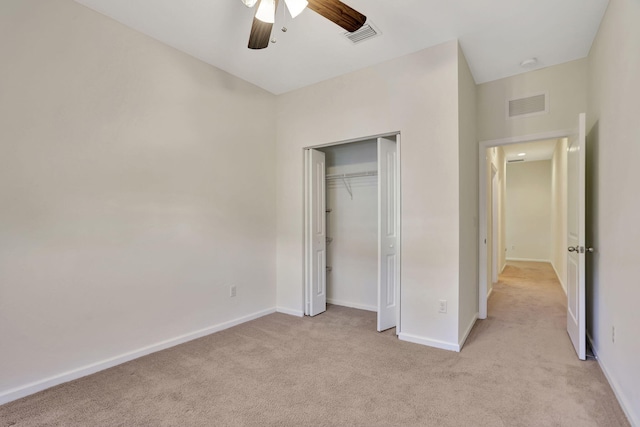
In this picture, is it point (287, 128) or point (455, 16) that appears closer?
point (455, 16)

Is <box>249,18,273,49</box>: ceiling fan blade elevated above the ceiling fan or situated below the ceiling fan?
below

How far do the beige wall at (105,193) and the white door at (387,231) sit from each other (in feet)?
5.16

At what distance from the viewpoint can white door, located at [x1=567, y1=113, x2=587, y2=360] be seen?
2.63 m

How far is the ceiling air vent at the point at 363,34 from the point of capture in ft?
8.78

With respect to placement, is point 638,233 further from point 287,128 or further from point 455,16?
point 287,128

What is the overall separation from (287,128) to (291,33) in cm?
138

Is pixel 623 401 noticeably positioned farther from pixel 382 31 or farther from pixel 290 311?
pixel 382 31

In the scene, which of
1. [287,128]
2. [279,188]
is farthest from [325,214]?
[287,128]

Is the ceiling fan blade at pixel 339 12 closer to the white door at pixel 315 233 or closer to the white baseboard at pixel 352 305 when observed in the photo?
the white door at pixel 315 233

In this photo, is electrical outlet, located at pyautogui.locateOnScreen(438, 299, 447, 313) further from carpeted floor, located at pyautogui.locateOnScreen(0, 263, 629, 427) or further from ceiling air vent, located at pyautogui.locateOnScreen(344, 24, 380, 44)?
ceiling air vent, located at pyautogui.locateOnScreen(344, 24, 380, 44)

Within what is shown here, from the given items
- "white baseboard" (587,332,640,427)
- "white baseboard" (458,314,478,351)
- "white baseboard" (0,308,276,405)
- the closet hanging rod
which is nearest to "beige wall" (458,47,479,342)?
"white baseboard" (458,314,478,351)

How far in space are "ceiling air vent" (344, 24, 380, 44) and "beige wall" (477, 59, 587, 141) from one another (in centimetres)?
177

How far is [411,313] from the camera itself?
3.07 m

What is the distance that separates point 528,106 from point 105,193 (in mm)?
4241
